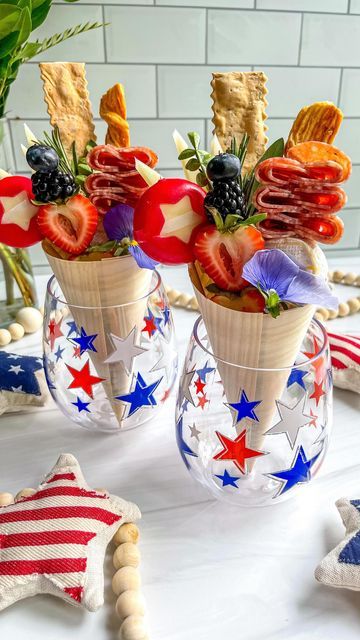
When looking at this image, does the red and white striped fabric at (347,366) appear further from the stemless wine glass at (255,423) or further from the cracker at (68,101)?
the cracker at (68,101)

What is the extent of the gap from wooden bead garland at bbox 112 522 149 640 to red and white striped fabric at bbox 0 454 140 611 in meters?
0.01

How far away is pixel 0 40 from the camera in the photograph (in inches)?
24.2

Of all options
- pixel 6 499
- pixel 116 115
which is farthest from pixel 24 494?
pixel 116 115

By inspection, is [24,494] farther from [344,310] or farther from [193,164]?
[344,310]

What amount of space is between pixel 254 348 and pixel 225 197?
0.36 ft

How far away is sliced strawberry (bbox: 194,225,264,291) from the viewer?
0.37 meters

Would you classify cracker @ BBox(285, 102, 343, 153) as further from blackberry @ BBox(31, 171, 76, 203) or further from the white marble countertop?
the white marble countertop

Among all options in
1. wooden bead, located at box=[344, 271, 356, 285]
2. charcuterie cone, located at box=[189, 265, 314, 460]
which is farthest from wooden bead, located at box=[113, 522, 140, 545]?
wooden bead, located at box=[344, 271, 356, 285]

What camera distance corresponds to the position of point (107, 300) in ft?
1.60

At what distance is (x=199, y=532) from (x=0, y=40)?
0.56 m

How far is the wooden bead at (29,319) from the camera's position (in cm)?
74

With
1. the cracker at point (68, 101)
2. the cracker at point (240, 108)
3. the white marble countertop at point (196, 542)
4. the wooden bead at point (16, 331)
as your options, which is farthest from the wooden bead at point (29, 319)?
the cracker at point (240, 108)

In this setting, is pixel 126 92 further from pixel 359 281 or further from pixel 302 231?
pixel 302 231

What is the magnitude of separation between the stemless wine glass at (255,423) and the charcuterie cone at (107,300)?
7 cm
